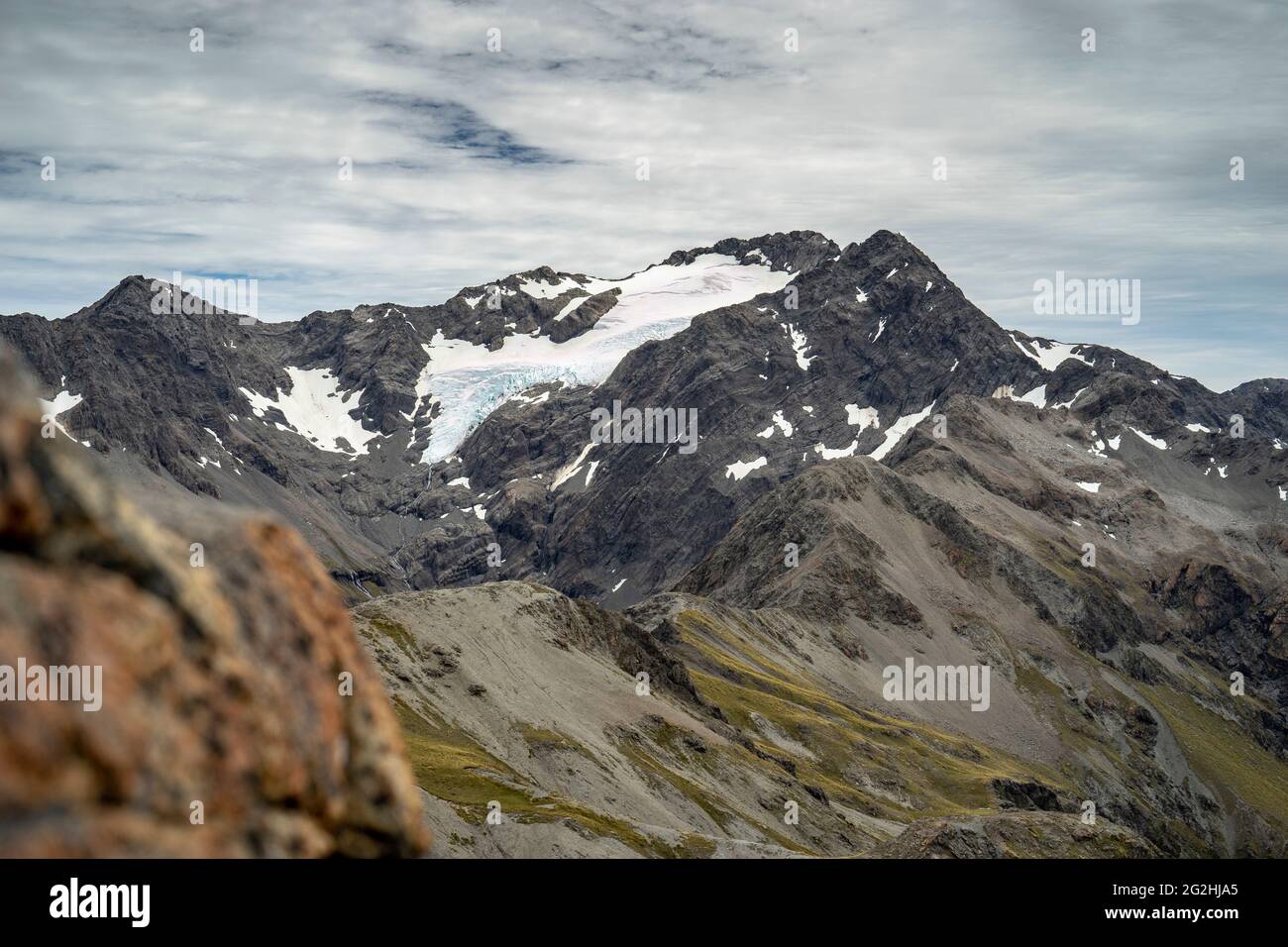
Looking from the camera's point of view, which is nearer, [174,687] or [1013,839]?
[174,687]

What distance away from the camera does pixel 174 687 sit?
8.51m

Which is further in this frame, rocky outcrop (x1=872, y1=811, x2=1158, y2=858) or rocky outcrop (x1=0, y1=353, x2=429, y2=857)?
rocky outcrop (x1=872, y1=811, x2=1158, y2=858)

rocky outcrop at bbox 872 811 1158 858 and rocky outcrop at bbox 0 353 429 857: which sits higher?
rocky outcrop at bbox 0 353 429 857

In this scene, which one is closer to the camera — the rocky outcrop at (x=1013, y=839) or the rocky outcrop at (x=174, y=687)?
the rocky outcrop at (x=174, y=687)

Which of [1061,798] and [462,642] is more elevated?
[462,642]

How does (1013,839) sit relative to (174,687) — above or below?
below

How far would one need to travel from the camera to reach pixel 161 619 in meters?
8.55

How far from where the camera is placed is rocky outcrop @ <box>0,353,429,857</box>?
24.9 feet

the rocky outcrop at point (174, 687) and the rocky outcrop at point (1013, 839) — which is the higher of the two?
the rocky outcrop at point (174, 687)

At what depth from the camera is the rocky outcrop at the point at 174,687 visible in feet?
24.9
